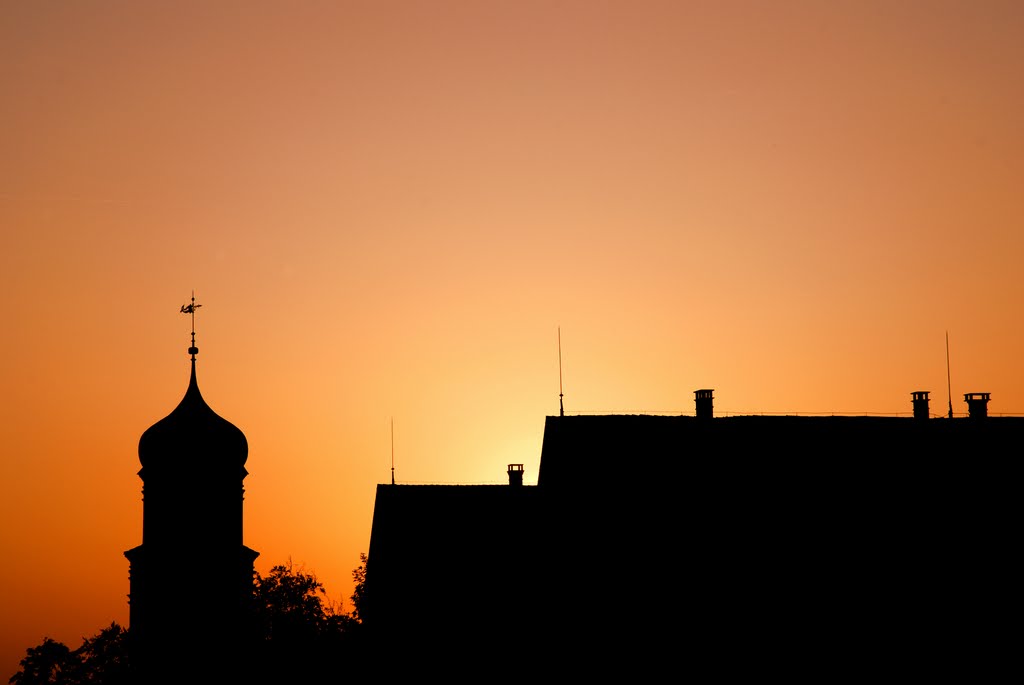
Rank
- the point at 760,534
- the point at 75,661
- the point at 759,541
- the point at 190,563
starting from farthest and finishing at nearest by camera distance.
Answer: the point at 75,661 → the point at 190,563 → the point at 760,534 → the point at 759,541

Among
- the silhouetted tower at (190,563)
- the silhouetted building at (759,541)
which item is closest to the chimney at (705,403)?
the silhouetted building at (759,541)

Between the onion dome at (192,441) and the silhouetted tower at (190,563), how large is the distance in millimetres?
47

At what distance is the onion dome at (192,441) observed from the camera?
102 meters

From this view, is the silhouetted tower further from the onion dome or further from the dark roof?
the dark roof

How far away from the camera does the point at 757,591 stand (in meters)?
77.3

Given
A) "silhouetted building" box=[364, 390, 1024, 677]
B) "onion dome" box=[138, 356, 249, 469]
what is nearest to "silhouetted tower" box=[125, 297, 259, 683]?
"onion dome" box=[138, 356, 249, 469]

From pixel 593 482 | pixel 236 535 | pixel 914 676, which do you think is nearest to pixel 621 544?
pixel 593 482

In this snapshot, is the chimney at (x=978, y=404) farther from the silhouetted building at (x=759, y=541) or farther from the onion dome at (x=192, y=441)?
the onion dome at (x=192, y=441)

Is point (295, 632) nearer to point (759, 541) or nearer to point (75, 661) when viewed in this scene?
point (75, 661)

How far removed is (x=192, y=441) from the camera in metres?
103

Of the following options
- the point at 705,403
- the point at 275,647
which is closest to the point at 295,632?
the point at 275,647

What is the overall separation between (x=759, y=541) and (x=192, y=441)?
3401cm

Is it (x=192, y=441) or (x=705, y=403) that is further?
(x=192, y=441)

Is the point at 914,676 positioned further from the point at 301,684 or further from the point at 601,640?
the point at 301,684
